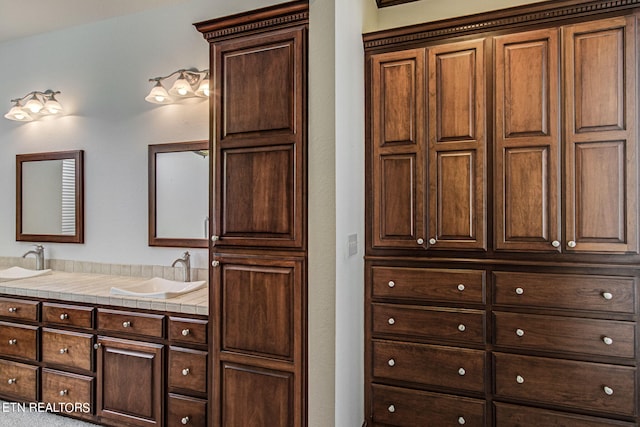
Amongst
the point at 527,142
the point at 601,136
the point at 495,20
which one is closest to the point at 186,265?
the point at 527,142

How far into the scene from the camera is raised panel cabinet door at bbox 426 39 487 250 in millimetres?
2070

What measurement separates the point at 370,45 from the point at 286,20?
1.88 ft

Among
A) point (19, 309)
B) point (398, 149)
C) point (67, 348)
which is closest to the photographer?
point (398, 149)

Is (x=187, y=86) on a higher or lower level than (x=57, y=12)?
lower

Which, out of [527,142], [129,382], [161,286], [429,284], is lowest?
[129,382]

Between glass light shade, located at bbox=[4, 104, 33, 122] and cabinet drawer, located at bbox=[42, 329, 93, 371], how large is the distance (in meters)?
1.85

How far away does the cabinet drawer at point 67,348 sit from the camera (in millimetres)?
2439

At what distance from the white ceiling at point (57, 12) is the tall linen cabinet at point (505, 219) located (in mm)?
1943

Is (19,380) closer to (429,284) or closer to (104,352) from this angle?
(104,352)

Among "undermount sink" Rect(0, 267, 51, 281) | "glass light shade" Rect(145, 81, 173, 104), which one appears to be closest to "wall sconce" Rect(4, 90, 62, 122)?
"glass light shade" Rect(145, 81, 173, 104)

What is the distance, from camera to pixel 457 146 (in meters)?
2.11

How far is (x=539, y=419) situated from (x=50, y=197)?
3764mm

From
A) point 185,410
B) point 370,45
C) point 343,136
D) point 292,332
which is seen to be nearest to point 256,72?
point 343,136

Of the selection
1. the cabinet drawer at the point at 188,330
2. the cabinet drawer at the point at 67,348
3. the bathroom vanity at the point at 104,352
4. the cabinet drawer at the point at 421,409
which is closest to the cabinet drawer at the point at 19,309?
the bathroom vanity at the point at 104,352
